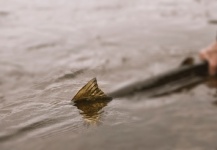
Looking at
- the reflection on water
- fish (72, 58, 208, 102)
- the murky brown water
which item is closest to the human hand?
fish (72, 58, 208, 102)

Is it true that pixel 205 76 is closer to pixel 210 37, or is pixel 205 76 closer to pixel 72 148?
pixel 210 37

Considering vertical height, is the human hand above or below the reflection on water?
above

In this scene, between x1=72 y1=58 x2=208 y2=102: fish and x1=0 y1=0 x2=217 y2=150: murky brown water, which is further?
x1=72 y1=58 x2=208 y2=102: fish

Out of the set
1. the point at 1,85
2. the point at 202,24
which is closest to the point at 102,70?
the point at 1,85

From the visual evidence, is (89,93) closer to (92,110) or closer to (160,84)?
(92,110)

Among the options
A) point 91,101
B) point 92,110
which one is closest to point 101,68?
point 91,101

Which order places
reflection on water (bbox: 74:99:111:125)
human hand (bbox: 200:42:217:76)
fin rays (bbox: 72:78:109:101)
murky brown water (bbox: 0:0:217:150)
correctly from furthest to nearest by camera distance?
human hand (bbox: 200:42:217:76) < fin rays (bbox: 72:78:109:101) < reflection on water (bbox: 74:99:111:125) < murky brown water (bbox: 0:0:217:150)

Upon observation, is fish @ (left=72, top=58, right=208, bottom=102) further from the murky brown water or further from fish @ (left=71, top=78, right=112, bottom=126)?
→ the murky brown water
